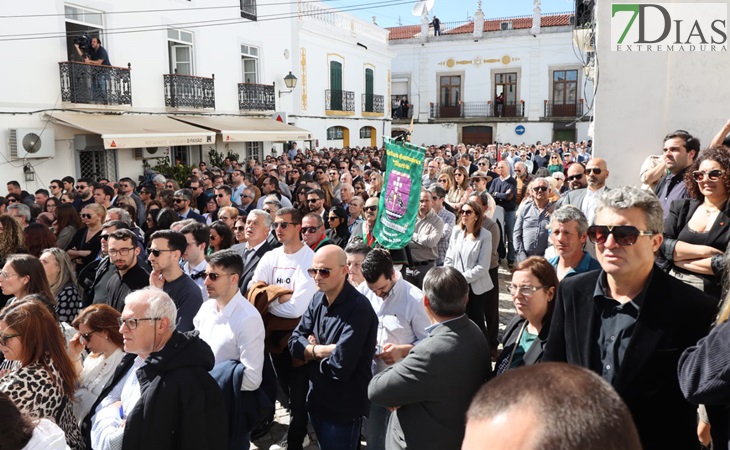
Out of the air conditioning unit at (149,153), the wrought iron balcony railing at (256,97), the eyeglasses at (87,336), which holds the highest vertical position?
the wrought iron balcony railing at (256,97)

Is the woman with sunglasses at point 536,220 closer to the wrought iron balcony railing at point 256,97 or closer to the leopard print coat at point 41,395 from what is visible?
the leopard print coat at point 41,395

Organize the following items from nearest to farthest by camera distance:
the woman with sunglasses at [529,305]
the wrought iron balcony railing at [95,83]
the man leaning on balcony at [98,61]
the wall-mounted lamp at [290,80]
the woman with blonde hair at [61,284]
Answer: the woman with sunglasses at [529,305]
the woman with blonde hair at [61,284]
the wrought iron balcony railing at [95,83]
the man leaning on balcony at [98,61]
the wall-mounted lamp at [290,80]

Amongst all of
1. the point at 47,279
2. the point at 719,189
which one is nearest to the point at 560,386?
the point at 719,189

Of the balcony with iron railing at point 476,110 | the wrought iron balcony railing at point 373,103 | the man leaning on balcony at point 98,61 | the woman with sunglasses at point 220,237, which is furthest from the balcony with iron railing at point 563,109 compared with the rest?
the woman with sunglasses at point 220,237

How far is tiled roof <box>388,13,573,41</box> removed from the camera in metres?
35.3

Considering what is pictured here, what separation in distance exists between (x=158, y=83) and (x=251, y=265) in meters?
12.9

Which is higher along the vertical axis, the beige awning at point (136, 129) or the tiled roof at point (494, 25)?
the tiled roof at point (494, 25)


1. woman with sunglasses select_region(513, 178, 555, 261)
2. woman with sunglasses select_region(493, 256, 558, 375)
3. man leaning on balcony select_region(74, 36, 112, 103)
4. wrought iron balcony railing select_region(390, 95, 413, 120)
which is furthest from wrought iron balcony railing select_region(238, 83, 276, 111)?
woman with sunglasses select_region(493, 256, 558, 375)

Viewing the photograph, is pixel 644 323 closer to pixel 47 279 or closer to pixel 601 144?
pixel 47 279

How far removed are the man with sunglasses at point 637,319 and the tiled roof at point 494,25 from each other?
116 ft

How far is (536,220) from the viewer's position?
253 inches

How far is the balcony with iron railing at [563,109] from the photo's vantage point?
34.0 metres

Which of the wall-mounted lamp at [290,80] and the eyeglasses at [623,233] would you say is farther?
the wall-mounted lamp at [290,80]
